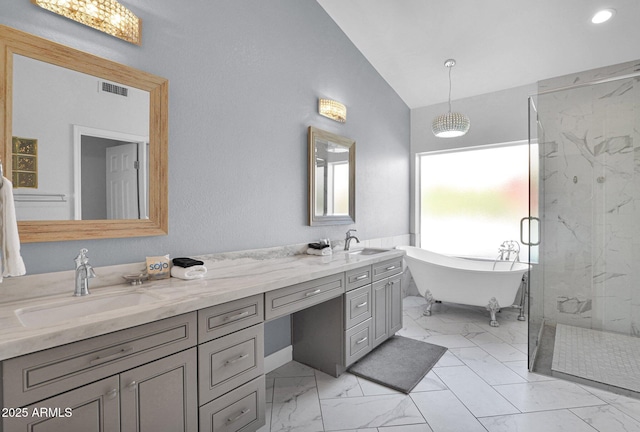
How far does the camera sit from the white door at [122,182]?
1602mm

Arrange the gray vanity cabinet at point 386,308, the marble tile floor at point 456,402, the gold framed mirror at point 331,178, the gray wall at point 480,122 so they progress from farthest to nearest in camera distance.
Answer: the gray wall at point 480,122 < the gold framed mirror at point 331,178 < the gray vanity cabinet at point 386,308 < the marble tile floor at point 456,402

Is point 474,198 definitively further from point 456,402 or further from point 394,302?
point 456,402

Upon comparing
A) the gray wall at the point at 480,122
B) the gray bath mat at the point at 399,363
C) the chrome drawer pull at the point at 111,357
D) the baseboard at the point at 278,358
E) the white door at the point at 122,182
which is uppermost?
the gray wall at the point at 480,122

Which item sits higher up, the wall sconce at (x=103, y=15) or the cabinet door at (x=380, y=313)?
the wall sconce at (x=103, y=15)

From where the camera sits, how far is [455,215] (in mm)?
4418

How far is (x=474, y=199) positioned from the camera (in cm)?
425

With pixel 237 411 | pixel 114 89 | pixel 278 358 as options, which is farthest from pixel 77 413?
pixel 278 358

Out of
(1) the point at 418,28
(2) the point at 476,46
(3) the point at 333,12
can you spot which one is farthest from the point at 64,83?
(2) the point at 476,46

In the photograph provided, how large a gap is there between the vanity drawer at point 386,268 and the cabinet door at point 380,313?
0.06m

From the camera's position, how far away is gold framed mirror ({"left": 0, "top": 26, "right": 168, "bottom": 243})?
1.33 m

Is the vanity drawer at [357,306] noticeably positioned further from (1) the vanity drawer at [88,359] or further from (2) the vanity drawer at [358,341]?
(1) the vanity drawer at [88,359]

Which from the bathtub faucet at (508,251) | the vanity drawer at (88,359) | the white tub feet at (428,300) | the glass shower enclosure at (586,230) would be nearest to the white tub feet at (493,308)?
the glass shower enclosure at (586,230)

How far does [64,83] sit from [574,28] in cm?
393

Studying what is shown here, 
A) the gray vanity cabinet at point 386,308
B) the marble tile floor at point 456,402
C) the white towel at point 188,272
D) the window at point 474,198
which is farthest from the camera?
the window at point 474,198
